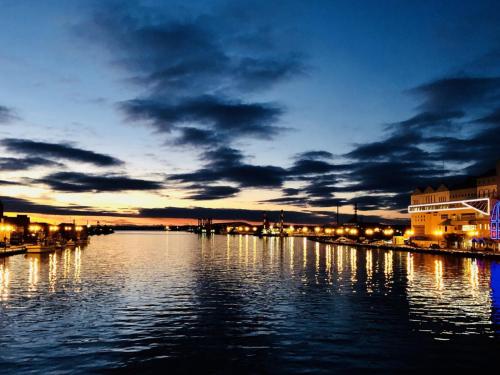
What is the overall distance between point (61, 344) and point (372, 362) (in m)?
19.7

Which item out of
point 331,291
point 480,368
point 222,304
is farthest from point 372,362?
point 331,291

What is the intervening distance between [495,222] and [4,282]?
399 feet

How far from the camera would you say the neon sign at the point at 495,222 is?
131375 millimetres

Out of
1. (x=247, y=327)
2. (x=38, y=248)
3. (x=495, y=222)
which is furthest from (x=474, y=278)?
(x=38, y=248)

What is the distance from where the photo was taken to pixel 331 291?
193 feet

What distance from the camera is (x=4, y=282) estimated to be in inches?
2625

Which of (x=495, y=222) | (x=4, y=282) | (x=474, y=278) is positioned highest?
(x=495, y=222)

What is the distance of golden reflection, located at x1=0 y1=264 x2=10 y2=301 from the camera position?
174ft

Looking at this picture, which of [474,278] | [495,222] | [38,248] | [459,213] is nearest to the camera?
[474,278]

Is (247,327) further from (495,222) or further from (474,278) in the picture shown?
(495,222)

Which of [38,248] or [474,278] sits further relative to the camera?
[38,248]

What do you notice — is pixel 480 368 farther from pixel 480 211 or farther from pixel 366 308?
pixel 480 211

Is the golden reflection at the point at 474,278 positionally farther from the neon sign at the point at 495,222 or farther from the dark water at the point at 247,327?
the neon sign at the point at 495,222

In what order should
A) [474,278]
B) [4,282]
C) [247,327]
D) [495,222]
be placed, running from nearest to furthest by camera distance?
1. [247,327]
2. [4,282]
3. [474,278]
4. [495,222]
